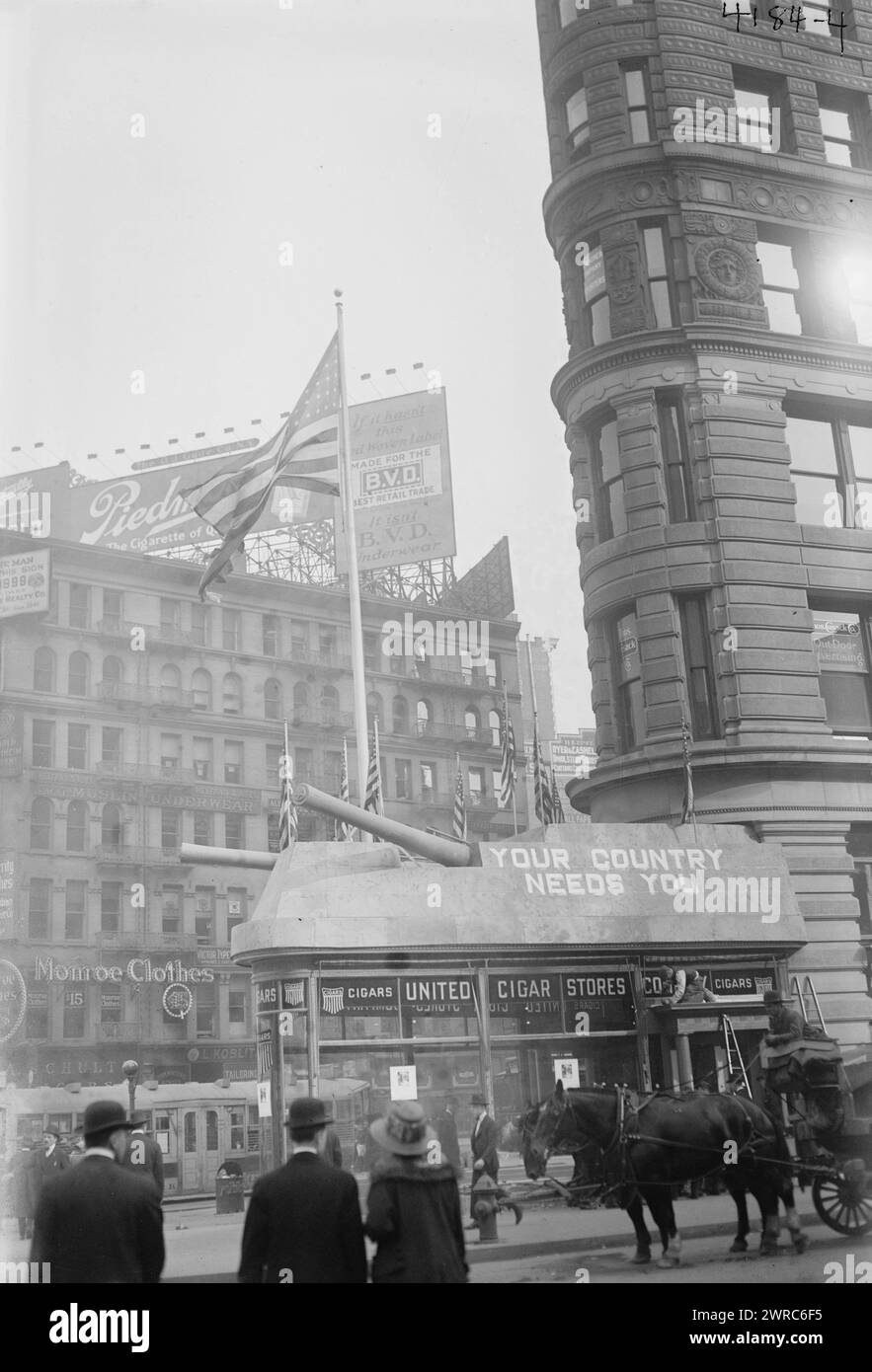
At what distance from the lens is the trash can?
59.0 ft

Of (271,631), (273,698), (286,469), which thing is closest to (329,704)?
(271,631)

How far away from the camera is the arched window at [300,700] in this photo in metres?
31.4

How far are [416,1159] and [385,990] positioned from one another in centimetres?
632

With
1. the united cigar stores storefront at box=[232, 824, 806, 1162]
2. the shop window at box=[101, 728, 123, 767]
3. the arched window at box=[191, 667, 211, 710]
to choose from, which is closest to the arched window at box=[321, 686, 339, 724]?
the arched window at box=[191, 667, 211, 710]

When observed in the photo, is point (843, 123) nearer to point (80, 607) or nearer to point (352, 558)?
point (352, 558)

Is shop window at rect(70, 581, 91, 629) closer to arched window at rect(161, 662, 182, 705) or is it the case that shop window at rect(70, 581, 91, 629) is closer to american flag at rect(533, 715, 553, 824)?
arched window at rect(161, 662, 182, 705)

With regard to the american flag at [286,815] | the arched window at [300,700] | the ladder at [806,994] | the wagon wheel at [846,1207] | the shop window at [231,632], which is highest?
the shop window at [231,632]

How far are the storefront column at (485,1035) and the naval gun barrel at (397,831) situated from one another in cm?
144

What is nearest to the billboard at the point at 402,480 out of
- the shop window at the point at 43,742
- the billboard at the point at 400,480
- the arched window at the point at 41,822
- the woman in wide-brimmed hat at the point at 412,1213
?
the billboard at the point at 400,480

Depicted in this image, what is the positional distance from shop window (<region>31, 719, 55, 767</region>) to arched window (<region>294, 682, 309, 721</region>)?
659 cm

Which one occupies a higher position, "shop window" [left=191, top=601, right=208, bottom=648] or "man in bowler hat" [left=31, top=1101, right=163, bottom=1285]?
"shop window" [left=191, top=601, right=208, bottom=648]

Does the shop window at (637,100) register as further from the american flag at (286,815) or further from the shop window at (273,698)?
the shop window at (273,698)
